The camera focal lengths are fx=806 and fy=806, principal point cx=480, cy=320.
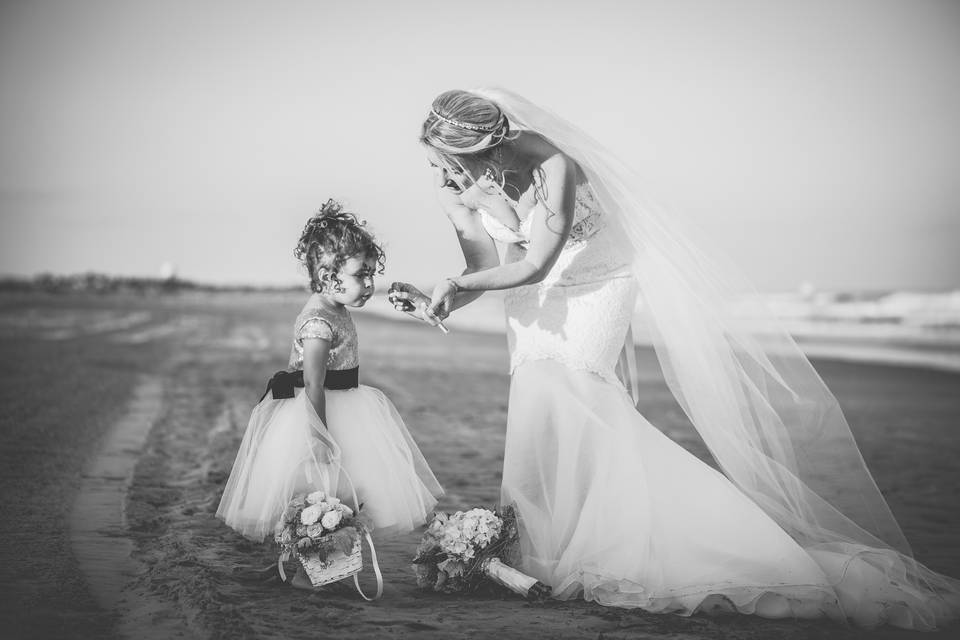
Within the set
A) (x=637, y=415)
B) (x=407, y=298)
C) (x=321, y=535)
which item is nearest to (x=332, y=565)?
(x=321, y=535)

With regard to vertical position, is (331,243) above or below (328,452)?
above

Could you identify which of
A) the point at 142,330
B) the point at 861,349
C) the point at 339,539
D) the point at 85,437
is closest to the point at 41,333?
the point at 142,330

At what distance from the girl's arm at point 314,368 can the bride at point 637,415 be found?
438mm

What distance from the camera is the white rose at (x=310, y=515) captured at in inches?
136

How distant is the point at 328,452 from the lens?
3645 mm

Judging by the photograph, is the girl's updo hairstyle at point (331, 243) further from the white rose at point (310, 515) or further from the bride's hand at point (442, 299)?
the white rose at point (310, 515)

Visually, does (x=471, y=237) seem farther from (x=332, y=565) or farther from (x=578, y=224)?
(x=332, y=565)

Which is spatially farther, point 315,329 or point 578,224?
point 578,224

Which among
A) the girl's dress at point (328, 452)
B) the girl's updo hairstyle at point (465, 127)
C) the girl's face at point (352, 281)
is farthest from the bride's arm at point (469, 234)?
the girl's dress at point (328, 452)

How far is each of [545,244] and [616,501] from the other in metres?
1.21

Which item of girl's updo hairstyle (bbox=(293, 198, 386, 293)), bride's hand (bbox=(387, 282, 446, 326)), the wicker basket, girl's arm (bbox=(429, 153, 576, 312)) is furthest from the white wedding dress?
the wicker basket

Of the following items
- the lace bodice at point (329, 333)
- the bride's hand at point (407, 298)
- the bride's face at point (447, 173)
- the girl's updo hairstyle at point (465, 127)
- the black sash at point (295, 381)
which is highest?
the girl's updo hairstyle at point (465, 127)

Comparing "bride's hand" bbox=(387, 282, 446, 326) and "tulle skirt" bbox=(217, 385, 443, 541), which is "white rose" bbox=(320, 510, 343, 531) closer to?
"tulle skirt" bbox=(217, 385, 443, 541)

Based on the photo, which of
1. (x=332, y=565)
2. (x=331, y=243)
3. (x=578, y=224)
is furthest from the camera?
(x=578, y=224)
